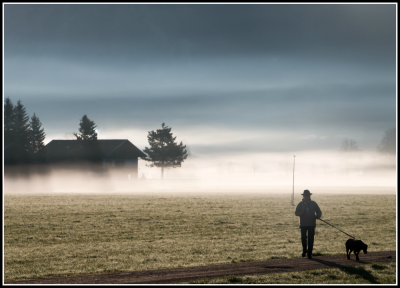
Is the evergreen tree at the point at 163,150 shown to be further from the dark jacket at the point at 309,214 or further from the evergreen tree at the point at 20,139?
the dark jacket at the point at 309,214

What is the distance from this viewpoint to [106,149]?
7394 cm

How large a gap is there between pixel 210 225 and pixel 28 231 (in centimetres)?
1089

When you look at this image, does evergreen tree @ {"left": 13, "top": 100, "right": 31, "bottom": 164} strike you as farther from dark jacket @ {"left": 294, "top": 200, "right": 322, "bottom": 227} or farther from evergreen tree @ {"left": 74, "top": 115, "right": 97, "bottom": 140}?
dark jacket @ {"left": 294, "top": 200, "right": 322, "bottom": 227}

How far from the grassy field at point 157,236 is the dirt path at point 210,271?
1148 mm

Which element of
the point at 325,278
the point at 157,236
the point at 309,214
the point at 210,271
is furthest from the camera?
the point at 157,236

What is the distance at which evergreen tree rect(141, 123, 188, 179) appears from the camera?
8306 centimetres

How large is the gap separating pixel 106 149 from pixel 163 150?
45.0 feet

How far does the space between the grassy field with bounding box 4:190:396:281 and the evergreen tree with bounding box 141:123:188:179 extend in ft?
159

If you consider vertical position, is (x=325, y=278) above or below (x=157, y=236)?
above

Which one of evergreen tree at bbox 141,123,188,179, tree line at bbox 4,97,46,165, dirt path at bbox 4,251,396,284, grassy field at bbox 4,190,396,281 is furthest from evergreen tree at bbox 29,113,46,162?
dirt path at bbox 4,251,396,284

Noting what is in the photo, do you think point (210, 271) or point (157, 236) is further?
point (157, 236)

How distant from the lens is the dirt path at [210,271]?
10.2m

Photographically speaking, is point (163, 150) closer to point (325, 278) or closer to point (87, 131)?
point (87, 131)

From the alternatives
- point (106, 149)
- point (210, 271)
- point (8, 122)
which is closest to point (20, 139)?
point (8, 122)
